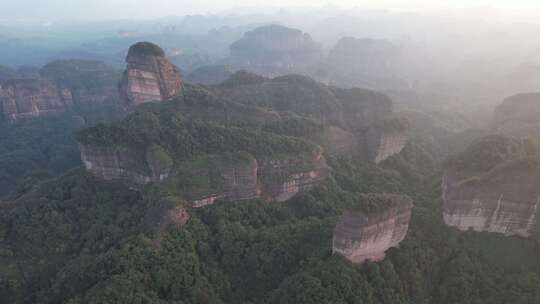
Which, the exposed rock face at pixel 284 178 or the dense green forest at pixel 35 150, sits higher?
the exposed rock face at pixel 284 178

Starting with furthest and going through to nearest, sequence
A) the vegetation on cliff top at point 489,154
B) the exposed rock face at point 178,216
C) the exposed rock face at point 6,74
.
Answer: the exposed rock face at point 6,74, the vegetation on cliff top at point 489,154, the exposed rock face at point 178,216

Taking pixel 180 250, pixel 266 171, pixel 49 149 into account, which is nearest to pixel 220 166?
pixel 266 171

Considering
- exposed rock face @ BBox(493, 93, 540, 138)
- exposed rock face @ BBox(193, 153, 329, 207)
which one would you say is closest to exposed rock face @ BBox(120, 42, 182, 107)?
exposed rock face @ BBox(193, 153, 329, 207)

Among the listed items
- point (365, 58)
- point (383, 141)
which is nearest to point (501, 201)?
point (383, 141)

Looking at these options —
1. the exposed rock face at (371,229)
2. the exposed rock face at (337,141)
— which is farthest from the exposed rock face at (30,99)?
the exposed rock face at (371,229)

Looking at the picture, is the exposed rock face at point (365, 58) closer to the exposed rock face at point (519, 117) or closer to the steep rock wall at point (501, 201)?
the exposed rock face at point (519, 117)

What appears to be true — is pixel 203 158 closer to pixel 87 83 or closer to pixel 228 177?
pixel 228 177

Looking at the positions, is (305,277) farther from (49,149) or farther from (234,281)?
(49,149)
